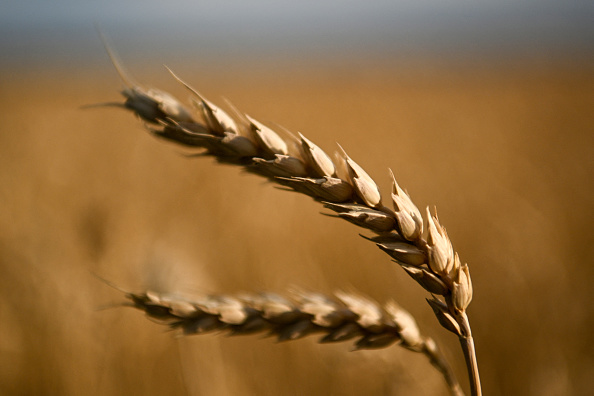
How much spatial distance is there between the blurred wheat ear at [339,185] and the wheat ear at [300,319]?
0.27 ft

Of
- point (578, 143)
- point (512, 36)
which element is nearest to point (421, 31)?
point (512, 36)

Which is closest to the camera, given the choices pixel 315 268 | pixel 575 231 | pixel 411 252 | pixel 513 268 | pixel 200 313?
pixel 411 252

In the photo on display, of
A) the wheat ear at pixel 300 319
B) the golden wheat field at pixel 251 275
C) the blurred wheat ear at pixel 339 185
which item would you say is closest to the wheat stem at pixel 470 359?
the blurred wheat ear at pixel 339 185

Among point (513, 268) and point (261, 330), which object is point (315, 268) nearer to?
point (513, 268)

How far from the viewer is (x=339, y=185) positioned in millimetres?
593

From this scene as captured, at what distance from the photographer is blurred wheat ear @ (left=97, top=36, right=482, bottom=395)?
0.56m

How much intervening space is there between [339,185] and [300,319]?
0.95ft

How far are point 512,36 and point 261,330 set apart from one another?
238 ft

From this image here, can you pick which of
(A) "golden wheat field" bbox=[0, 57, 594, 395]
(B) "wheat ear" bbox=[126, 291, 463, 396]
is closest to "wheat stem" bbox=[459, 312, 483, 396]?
(B) "wheat ear" bbox=[126, 291, 463, 396]

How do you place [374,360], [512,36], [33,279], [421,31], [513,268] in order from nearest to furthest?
[374,360] → [33,279] → [513,268] → [512,36] → [421,31]

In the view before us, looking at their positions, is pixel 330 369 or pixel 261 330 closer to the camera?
pixel 261 330

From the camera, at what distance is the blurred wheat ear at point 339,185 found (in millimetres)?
559

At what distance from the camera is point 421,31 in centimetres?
8062

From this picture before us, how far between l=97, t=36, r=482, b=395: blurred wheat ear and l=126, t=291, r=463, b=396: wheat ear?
3.2 inches
